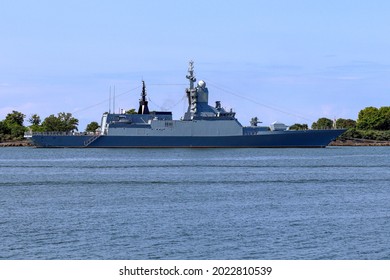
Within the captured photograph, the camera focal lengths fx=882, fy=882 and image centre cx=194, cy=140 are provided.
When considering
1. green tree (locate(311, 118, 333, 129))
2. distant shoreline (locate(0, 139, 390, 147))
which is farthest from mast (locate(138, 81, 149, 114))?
green tree (locate(311, 118, 333, 129))

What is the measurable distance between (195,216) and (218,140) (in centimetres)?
7242

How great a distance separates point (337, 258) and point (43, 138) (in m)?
91.1

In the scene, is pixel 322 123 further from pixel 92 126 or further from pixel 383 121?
pixel 92 126

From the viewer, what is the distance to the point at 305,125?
15850 cm

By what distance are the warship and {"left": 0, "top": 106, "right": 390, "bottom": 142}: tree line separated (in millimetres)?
39744

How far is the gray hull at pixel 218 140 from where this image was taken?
106 meters

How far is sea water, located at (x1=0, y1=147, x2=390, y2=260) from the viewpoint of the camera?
2603 cm

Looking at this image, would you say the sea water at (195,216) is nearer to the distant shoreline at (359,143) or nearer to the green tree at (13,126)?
the distant shoreline at (359,143)

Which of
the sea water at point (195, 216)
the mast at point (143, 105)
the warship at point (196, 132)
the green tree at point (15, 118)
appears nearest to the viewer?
the sea water at point (195, 216)

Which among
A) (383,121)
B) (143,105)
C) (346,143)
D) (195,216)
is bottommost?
(195,216)

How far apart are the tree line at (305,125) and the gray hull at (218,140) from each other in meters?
37.1

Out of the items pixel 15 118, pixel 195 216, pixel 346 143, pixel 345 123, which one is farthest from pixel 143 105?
pixel 195 216

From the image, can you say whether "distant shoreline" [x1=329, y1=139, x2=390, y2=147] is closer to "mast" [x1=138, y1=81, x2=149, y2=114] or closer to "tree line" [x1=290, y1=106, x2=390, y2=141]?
"tree line" [x1=290, y1=106, x2=390, y2=141]

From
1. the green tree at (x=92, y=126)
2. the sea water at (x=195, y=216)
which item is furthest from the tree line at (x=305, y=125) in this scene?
the sea water at (x=195, y=216)
